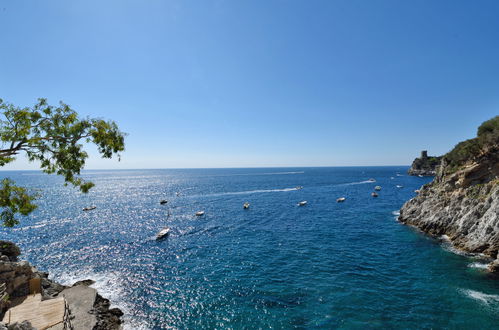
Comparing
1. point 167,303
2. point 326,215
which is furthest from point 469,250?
point 167,303

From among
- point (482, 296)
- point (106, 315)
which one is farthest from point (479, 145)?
→ point (106, 315)

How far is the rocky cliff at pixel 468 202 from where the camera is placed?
31.5 metres

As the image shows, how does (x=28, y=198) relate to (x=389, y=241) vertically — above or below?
above

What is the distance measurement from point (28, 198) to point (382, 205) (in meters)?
79.7

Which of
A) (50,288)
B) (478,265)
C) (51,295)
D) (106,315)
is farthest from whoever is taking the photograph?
(478,265)

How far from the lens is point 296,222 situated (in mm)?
53062

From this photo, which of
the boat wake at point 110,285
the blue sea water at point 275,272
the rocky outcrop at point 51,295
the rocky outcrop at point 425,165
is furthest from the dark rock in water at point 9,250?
the rocky outcrop at point 425,165

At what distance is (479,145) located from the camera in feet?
140

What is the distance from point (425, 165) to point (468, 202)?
7322 inches

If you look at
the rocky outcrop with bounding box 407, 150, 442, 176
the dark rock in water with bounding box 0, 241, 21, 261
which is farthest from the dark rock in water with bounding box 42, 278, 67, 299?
the rocky outcrop with bounding box 407, 150, 442, 176

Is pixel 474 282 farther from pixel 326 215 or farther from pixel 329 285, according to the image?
→ pixel 326 215

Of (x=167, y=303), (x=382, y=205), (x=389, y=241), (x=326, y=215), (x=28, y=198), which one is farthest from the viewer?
(x=382, y=205)

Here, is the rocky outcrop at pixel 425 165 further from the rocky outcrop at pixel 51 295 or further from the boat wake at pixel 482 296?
the rocky outcrop at pixel 51 295

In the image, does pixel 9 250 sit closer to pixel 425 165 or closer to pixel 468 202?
pixel 468 202
